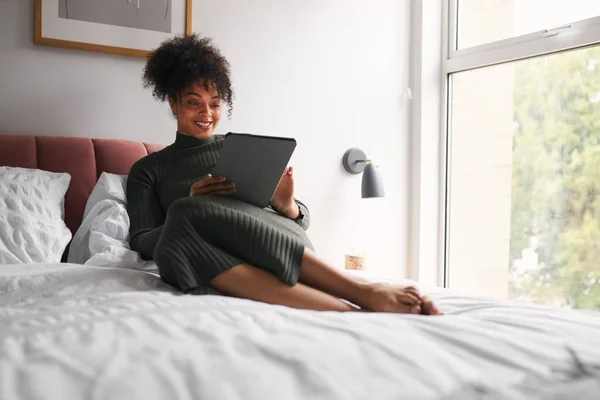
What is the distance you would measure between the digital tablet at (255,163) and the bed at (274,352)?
0.43 meters

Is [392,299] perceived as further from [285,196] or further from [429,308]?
[285,196]

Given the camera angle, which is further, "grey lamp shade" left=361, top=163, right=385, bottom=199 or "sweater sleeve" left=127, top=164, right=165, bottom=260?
"grey lamp shade" left=361, top=163, right=385, bottom=199

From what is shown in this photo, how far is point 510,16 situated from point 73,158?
218 centimetres

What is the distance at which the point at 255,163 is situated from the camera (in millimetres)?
1435

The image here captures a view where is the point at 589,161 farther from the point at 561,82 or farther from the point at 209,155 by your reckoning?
the point at 209,155

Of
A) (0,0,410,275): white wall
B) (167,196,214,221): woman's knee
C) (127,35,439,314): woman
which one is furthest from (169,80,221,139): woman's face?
(167,196,214,221): woman's knee

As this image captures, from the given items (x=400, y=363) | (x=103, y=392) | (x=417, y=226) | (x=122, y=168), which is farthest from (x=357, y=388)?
(x=417, y=226)

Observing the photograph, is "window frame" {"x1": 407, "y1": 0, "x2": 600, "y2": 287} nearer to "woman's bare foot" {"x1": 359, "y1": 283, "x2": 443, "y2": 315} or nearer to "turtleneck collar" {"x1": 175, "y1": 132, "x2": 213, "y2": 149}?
"turtleneck collar" {"x1": 175, "y1": 132, "x2": 213, "y2": 149}

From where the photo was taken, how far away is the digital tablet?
1399mm

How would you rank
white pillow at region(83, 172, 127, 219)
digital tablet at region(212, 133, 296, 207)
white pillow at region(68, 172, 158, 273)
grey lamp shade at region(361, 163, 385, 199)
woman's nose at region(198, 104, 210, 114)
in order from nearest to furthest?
digital tablet at region(212, 133, 296, 207) < white pillow at region(68, 172, 158, 273) < white pillow at region(83, 172, 127, 219) < woman's nose at region(198, 104, 210, 114) < grey lamp shade at region(361, 163, 385, 199)

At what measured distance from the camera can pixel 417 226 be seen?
309cm

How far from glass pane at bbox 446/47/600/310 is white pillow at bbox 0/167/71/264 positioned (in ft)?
6.75

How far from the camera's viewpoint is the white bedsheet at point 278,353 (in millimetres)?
633

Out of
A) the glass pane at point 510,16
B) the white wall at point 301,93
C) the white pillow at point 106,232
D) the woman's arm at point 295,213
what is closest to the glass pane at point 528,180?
the glass pane at point 510,16
